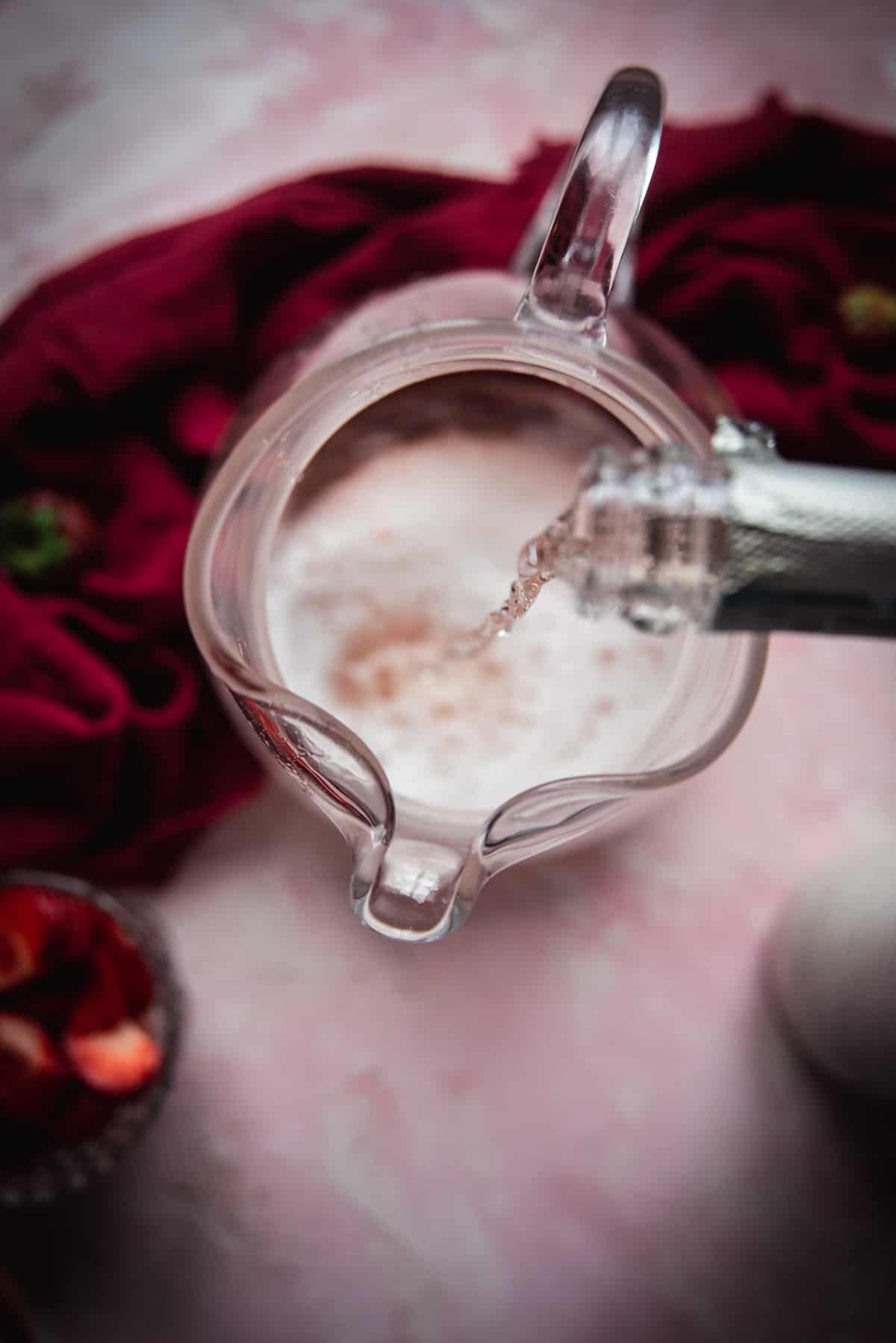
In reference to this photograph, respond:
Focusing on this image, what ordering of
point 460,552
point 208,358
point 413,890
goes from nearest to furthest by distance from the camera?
point 413,890 → point 460,552 → point 208,358

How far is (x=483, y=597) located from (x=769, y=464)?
0.19 m

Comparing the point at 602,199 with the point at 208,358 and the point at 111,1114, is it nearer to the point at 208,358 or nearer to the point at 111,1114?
the point at 208,358

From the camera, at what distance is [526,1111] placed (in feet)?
1.87

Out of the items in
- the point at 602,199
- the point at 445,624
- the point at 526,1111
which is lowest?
the point at 526,1111

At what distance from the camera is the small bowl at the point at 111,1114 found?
1.74 feet

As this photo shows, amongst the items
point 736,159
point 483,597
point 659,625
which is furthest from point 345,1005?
point 736,159

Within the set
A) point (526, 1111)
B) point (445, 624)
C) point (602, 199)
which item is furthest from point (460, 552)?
point (526, 1111)

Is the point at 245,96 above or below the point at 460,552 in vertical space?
above

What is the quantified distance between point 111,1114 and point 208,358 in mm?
368

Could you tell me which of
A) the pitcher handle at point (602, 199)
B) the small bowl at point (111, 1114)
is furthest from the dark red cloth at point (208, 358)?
the pitcher handle at point (602, 199)

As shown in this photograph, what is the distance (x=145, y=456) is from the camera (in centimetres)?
56

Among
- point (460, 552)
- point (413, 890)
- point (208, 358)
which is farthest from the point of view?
point (208, 358)

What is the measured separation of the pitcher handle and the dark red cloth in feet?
0.66

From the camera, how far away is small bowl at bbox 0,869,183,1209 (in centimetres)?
53
